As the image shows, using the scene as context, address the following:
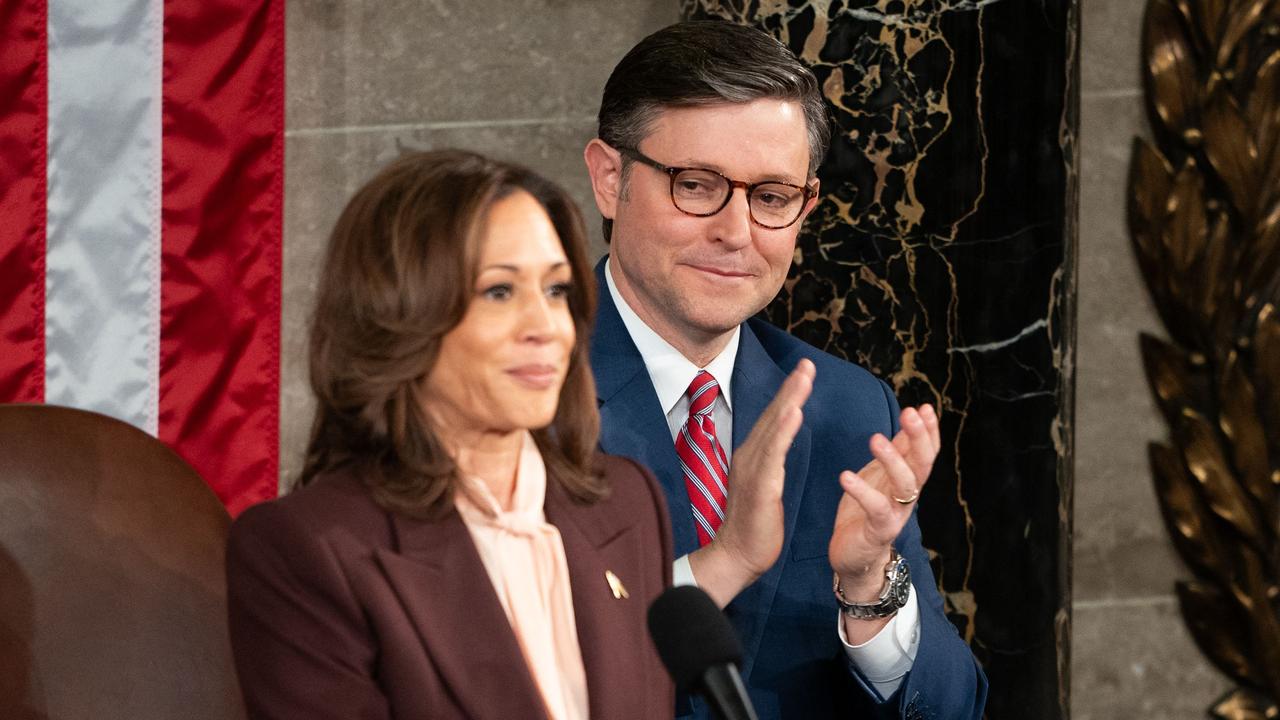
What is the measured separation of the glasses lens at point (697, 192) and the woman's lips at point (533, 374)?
65 centimetres

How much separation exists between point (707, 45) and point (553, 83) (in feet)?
3.96

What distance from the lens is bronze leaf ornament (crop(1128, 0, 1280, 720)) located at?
3162mm

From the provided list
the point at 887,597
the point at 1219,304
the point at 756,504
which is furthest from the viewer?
the point at 1219,304

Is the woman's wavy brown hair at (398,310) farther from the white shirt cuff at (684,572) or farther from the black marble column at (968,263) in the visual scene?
the black marble column at (968,263)

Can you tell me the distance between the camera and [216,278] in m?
2.91

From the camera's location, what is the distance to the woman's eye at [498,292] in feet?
4.15

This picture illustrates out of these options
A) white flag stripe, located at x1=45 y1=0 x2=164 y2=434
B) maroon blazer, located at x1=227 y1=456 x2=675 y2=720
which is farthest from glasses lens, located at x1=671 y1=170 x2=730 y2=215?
white flag stripe, located at x1=45 y1=0 x2=164 y2=434

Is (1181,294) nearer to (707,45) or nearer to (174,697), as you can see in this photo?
(707,45)

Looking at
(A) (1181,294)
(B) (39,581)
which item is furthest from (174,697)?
(A) (1181,294)

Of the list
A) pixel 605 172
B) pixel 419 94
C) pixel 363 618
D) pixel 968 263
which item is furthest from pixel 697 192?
pixel 419 94

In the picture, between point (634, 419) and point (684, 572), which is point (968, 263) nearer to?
point (634, 419)

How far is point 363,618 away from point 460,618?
8 centimetres

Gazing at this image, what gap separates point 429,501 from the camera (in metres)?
1.28

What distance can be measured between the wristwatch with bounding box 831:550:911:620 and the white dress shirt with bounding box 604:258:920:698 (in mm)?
24
